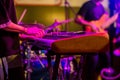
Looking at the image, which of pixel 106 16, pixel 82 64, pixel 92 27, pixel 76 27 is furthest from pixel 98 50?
pixel 76 27

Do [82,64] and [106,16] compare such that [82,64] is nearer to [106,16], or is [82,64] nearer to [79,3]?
[106,16]

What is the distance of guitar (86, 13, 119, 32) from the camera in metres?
3.78

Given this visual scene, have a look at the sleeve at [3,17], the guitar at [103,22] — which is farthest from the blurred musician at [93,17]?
the sleeve at [3,17]

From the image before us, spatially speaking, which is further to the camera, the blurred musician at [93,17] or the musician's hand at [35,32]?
the blurred musician at [93,17]

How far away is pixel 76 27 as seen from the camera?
4406mm

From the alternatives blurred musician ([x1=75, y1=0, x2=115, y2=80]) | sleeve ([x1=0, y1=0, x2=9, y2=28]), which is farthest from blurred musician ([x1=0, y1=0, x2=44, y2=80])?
blurred musician ([x1=75, y1=0, x2=115, y2=80])

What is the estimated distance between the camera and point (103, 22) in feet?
12.7

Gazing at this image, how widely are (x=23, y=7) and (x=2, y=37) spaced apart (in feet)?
9.13

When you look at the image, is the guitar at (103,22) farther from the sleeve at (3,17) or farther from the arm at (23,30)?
the sleeve at (3,17)

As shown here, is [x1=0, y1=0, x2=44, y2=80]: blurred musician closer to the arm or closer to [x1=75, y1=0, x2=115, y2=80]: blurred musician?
the arm

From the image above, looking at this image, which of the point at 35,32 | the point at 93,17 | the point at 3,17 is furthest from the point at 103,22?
the point at 3,17

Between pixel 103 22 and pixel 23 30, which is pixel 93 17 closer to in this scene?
pixel 103 22

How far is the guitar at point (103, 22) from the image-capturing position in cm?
378

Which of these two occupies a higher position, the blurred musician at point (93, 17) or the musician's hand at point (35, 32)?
the musician's hand at point (35, 32)
